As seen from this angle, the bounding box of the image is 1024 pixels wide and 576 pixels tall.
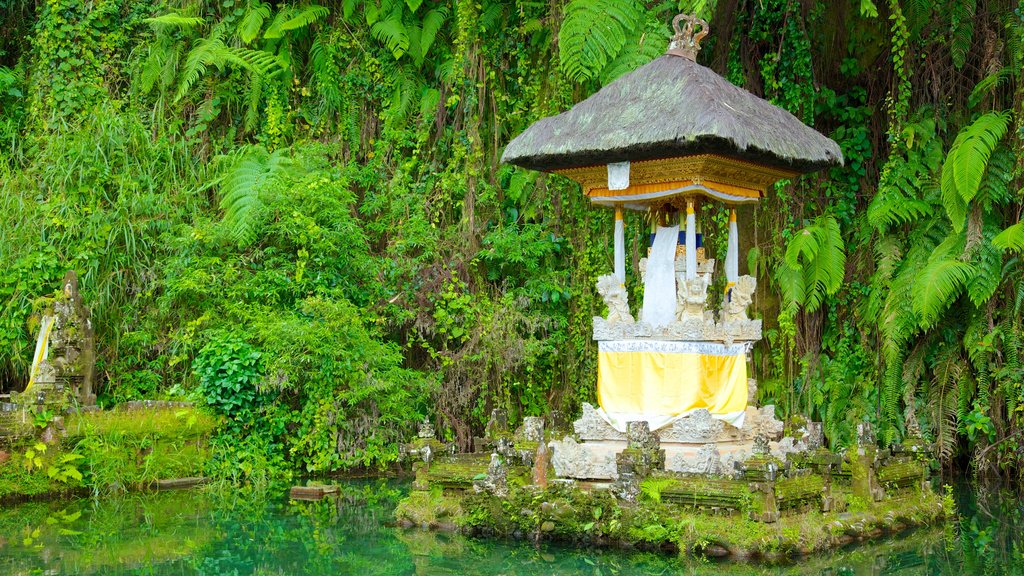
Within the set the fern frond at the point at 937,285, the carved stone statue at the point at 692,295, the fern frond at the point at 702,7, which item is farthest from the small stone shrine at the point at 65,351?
the fern frond at the point at 937,285

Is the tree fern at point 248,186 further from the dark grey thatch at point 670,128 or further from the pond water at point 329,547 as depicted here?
the dark grey thatch at point 670,128

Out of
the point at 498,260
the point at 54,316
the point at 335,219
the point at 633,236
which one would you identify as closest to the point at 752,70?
the point at 633,236

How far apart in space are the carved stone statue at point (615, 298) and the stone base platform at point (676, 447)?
0.76m

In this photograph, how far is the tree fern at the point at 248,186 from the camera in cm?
1048

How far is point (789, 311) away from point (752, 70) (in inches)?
99.6

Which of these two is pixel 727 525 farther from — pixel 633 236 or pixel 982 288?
pixel 633 236

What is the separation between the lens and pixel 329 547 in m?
6.91

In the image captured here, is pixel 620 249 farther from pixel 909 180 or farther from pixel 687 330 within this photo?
pixel 909 180

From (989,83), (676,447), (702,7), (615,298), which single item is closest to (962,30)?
(989,83)

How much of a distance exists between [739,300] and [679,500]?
6.33 feet

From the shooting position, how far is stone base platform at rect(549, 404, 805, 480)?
7.18 metres

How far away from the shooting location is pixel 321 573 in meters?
6.18

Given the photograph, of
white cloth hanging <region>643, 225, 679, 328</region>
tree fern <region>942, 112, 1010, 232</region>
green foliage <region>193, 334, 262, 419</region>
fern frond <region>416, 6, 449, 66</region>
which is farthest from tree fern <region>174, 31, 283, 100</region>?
tree fern <region>942, 112, 1010, 232</region>

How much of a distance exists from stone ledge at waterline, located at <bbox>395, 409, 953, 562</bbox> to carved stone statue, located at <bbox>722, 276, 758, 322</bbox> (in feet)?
3.92
